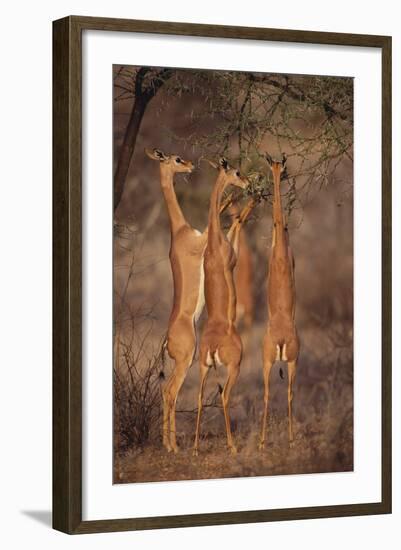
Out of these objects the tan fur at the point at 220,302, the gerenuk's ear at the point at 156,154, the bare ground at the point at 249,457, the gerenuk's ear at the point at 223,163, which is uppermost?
the gerenuk's ear at the point at 156,154

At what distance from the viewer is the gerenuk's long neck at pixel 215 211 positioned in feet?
17.2

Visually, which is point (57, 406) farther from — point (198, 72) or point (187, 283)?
point (198, 72)

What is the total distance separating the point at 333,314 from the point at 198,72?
912 millimetres

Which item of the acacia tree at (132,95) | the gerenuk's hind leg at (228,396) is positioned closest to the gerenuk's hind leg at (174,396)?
the gerenuk's hind leg at (228,396)

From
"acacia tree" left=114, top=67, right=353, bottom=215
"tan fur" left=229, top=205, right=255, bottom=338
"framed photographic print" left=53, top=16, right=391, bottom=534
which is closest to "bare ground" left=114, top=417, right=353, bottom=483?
"framed photographic print" left=53, top=16, right=391, bottom=534

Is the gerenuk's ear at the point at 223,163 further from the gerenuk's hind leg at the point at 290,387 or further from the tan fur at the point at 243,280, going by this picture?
the gerenuk's hind leg at the point at 290,387

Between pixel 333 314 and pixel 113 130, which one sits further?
pixel 333 314

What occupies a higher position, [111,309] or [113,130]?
[113,130]

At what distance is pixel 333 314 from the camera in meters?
5.44

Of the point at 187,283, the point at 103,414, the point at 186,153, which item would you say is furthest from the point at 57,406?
the point at 186,153

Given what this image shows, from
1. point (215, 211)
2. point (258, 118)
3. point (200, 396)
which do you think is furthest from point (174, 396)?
point (258, 118)

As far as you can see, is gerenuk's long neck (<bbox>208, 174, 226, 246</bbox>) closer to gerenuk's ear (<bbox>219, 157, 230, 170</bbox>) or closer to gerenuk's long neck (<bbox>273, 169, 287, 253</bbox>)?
gerenuk's ear (<bbox>219, 157, 230, 170</bbox>)

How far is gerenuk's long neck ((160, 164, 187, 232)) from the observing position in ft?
16.9

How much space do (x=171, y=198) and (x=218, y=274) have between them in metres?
0.29
